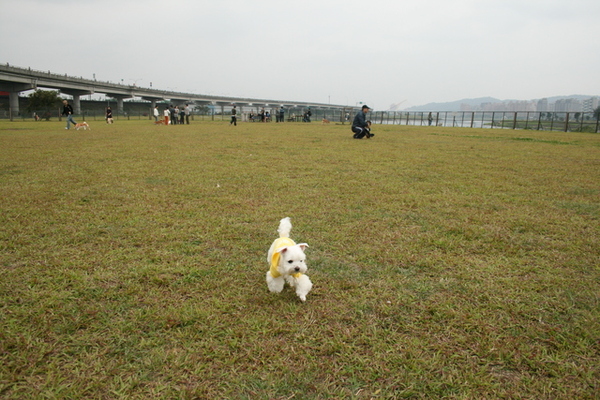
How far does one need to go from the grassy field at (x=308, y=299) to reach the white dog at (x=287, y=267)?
93mm

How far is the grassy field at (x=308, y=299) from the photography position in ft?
5.84

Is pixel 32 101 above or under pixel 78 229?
above

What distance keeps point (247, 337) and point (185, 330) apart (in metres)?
0.39

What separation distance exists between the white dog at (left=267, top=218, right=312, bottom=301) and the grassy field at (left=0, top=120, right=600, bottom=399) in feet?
0.30

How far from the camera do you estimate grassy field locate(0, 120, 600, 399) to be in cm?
178

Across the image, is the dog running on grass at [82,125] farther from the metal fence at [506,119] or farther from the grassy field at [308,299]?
the metal fence at [506,119]

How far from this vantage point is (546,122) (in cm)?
2938

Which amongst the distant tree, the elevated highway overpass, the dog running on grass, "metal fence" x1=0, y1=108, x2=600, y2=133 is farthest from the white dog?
the distant tree

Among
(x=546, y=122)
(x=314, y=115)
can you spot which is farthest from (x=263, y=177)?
(x=314, y=115)

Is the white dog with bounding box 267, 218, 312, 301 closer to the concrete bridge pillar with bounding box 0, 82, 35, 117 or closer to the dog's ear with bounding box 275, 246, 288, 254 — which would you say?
the dog's ear with bounding box 275, 246, 288, 254

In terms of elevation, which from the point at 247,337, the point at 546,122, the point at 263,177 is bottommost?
the point at 247,337

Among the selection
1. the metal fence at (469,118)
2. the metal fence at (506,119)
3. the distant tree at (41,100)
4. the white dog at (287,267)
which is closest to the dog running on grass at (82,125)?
the metal fence at (469,118)

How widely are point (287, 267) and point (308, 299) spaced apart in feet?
1.17

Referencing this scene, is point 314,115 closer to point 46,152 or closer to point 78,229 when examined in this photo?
point 46,152
